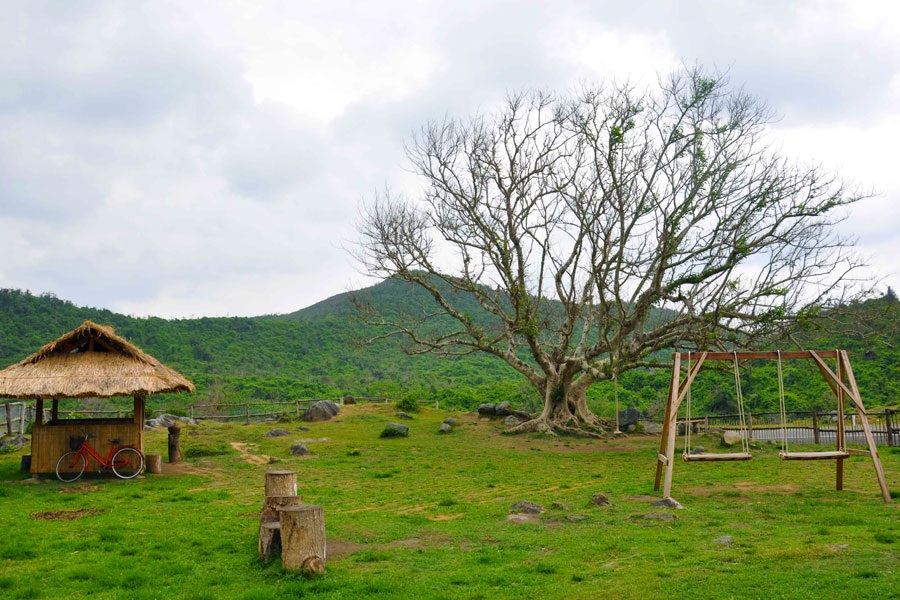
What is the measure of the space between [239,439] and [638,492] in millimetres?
14792

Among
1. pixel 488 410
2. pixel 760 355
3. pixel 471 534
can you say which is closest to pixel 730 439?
pixel 760 355

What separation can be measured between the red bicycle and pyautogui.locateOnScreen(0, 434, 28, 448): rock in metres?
6.33

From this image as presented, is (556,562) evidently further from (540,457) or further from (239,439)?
(239,439)

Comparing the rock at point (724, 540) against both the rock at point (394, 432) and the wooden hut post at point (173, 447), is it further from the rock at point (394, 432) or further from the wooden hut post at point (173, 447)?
the rock at point (394, 432)

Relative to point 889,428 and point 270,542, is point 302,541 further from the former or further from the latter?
point 889,428

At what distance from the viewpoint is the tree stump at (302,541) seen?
6668mm

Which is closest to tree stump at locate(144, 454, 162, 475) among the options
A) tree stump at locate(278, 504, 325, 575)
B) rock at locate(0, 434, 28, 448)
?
rock at locate(0, 434, 28, 448)

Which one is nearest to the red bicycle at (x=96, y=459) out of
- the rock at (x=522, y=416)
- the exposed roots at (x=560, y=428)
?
the exposed roots at (x=560, y=428)

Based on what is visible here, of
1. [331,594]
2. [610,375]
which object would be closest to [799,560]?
[331,594]

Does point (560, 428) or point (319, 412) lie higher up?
point (319, 412)

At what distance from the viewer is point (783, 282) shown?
20.6m

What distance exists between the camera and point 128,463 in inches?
580

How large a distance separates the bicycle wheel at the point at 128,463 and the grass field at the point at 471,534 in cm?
30

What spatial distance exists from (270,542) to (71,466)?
9.47 meters
